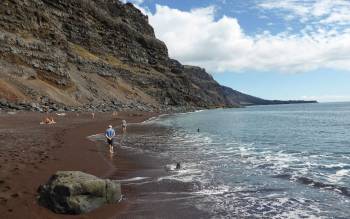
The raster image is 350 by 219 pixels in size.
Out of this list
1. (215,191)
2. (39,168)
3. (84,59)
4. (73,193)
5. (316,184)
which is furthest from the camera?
(84,59)

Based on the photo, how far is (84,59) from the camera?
4464 inches

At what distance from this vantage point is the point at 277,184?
55.4ft

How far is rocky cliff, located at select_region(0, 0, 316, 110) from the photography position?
7106 centimetres

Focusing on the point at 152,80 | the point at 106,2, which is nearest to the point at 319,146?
the point at 152,80

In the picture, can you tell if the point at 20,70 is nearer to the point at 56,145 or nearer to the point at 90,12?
the point at 56,145

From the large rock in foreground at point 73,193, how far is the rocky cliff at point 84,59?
45365 millimetres

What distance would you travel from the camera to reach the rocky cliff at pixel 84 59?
71062mm

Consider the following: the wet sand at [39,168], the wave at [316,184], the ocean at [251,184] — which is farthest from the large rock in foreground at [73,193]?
the wave at [316,184]

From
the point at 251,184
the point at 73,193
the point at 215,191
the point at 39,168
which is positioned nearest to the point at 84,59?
the point at 39,168

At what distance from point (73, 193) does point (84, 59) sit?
10565 centimetres

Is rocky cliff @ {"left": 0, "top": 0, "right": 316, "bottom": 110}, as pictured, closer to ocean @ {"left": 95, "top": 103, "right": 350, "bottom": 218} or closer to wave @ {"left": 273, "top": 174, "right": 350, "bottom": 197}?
ocean @ {"left": 95, "top": 103, "right": 350, "bottom": 218}

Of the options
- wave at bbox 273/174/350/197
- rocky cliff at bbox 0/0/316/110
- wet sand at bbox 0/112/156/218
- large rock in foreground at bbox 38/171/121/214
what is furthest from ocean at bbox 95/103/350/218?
rocky cliff at bbox 0/0/316/110

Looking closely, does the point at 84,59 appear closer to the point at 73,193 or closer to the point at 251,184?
the point at 251,184

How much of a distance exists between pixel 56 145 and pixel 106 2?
516 feet
